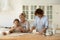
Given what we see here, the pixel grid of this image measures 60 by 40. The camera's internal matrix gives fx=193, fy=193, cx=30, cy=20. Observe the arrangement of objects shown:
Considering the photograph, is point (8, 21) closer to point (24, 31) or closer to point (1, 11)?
point (1, 11)

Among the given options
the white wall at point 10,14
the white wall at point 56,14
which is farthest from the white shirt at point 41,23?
the white wall at point 10,14

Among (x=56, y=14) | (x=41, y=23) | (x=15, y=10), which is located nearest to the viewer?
(x=41, y=23)

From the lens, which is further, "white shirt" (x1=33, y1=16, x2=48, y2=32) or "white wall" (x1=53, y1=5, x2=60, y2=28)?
"white wall" (x1=53, y1=5, x2=60, y2=28)

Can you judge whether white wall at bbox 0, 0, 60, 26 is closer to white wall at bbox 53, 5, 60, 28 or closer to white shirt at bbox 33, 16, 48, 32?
white wall at bbox 53, 5, 60, 28

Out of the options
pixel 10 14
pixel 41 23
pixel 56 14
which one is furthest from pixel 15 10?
pixel 41 23

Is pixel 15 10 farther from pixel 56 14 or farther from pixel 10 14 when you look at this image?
pixel 56 14

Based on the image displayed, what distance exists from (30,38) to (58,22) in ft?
9.46

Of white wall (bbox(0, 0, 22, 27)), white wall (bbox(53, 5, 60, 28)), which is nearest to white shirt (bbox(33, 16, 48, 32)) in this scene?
white wall (bbox(53, 5, 60, 28))

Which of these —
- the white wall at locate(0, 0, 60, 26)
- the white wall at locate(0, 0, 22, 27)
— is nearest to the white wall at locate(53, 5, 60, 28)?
the white wall at locate(0, 0, 60, 26)

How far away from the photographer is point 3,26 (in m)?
5.82

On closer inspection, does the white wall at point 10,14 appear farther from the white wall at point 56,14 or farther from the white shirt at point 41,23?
the white shirt at point 41,23

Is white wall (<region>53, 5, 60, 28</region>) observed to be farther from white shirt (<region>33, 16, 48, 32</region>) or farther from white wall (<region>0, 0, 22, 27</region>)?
white shirt (<region>33, 16, 48, 32</region>)

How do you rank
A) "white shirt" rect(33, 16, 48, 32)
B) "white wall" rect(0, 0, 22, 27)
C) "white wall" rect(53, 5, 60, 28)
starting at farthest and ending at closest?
"white wall" rect(0, 0, 22, 27) < "white wall" rect(53, 5, 60, 28) < "white shirt" rect(33, 16, 48, 32)

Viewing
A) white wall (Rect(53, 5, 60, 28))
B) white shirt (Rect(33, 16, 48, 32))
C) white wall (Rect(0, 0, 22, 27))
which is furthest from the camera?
white wall (Rect(0, 0, 22, 27))
